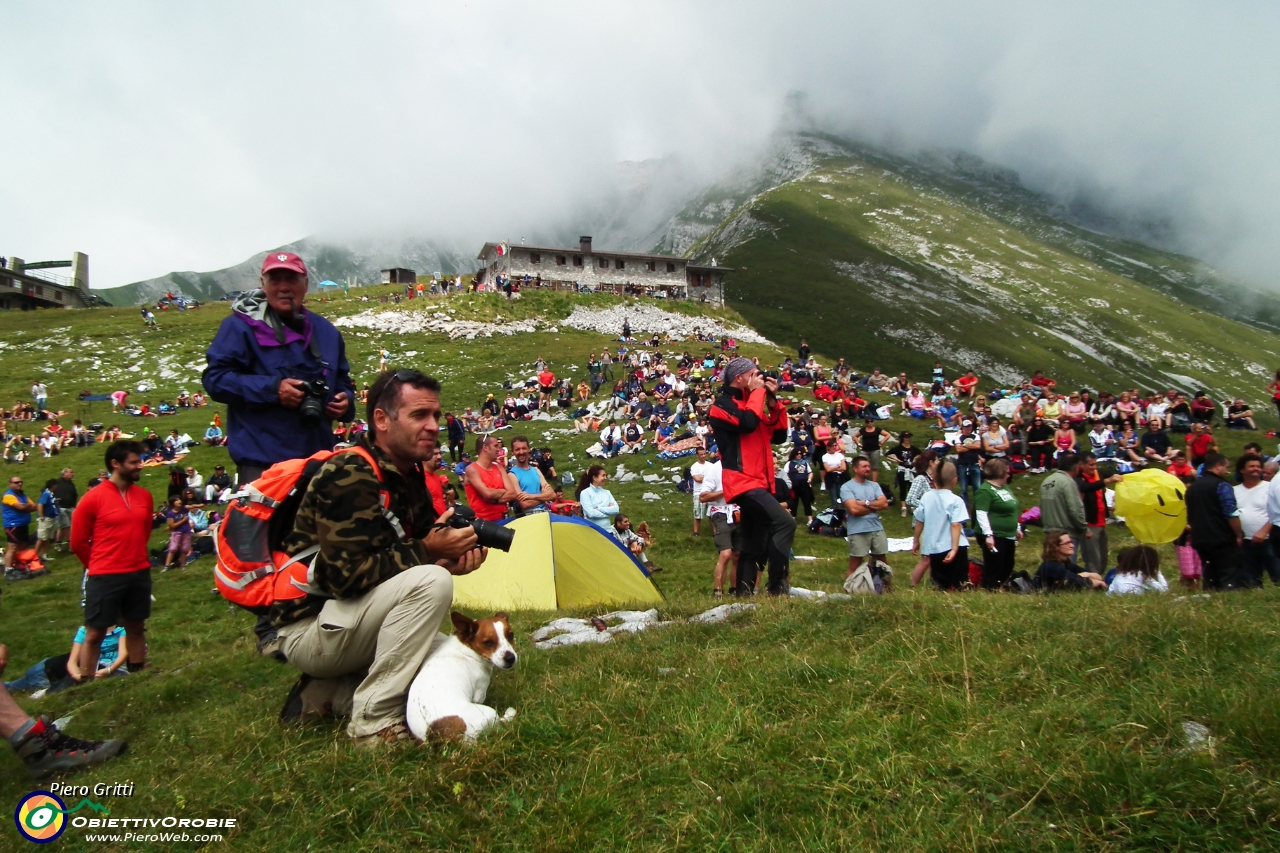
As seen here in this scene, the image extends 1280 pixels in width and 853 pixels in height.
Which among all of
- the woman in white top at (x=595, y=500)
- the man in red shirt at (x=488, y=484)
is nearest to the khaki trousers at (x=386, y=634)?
the man in red shirt at (x=488, y=484)

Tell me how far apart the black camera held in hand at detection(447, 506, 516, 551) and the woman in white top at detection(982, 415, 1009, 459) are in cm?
1812

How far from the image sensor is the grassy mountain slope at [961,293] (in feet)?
277

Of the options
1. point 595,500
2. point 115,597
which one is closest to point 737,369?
point 595,500

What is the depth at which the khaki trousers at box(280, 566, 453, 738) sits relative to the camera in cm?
337

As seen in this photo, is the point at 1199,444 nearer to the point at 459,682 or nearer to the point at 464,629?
the point at 464,629

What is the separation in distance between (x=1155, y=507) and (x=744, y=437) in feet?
21.6

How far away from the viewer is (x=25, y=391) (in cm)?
3422

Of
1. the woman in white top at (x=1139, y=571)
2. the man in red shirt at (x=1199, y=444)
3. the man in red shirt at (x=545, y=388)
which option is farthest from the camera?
the man in red shirt at (x=545, y=388)

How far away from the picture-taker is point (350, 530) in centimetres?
333

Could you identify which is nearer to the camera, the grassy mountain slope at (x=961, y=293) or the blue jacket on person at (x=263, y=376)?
the blue jacket on person at (x=263, y=376)

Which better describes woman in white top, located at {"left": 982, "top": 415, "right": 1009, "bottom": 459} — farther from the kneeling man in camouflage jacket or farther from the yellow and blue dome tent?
the kneeling man in camouflage jacket

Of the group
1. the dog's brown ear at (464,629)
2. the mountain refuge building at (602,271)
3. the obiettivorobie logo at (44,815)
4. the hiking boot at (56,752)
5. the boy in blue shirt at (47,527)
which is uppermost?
the mountain refuge building at (602,271)

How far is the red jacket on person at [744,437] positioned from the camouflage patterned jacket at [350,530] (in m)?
4.33

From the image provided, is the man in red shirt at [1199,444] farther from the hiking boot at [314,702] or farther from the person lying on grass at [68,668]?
the person lying on grass at [68,668]
